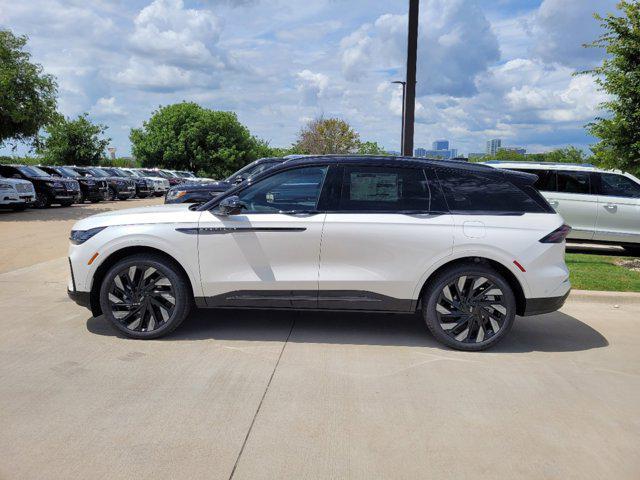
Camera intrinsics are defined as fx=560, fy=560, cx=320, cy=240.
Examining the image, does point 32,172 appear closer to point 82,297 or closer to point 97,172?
point 97,172

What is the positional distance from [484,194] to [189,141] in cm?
4900

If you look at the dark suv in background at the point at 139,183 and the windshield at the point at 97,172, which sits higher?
the windshield at the point at 97,172

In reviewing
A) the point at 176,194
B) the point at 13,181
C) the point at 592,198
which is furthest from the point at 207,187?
the point at 13,181

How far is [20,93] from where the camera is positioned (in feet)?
60.4

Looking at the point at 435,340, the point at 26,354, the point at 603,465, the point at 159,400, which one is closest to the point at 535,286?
the point at 435,340

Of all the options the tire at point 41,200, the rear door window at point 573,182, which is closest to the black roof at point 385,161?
the rear door window at point 573,182

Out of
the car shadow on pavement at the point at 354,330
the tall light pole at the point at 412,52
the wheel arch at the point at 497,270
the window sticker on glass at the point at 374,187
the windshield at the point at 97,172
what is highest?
the tall light pole at the point at 412,52

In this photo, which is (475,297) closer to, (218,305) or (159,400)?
(218,305)

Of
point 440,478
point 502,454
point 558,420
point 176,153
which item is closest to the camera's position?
point 440,478

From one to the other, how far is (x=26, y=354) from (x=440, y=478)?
364cm

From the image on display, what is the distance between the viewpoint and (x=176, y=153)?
50.8m

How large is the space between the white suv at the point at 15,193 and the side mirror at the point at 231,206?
52.3 ft

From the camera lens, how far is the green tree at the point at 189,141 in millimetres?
51125

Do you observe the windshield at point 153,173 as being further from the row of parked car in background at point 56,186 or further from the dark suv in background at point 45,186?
the dark suv in background at point 45,186
